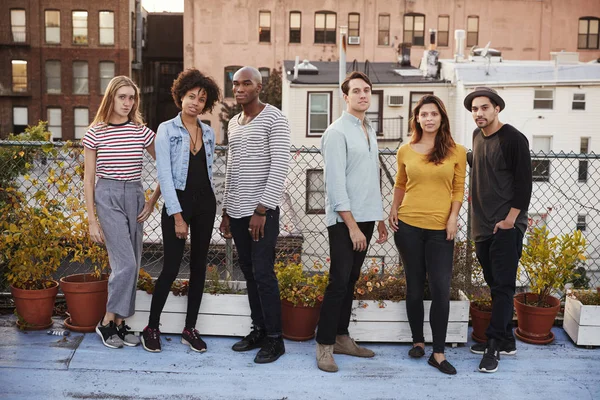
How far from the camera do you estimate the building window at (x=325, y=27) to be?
43.1 m

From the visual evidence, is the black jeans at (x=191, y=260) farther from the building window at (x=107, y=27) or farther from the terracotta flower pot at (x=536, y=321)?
the building window at (x=107, y=27)

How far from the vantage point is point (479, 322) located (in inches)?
205

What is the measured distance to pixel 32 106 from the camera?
140ft

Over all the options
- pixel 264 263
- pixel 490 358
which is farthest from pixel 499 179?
pixel 264 263

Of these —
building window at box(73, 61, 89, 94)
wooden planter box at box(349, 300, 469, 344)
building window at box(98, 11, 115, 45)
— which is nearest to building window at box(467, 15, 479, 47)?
building window at box(98, 11, 115, 45)

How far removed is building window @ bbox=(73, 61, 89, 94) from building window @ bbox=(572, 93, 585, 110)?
27606 mm

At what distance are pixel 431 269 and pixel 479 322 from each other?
2.64 ft

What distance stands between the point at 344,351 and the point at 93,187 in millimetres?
2033

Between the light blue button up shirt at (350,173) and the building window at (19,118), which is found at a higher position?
the building window at (19,118)

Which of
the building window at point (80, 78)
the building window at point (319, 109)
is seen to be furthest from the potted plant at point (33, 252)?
the building window at point (80, 78)

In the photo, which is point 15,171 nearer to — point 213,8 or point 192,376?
point 192,376

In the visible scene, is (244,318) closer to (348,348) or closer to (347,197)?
(348,348)

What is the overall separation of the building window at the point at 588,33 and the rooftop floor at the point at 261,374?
45.0 metres

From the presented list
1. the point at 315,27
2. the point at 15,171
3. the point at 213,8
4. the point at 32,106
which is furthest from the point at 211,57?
the point at 15,171
